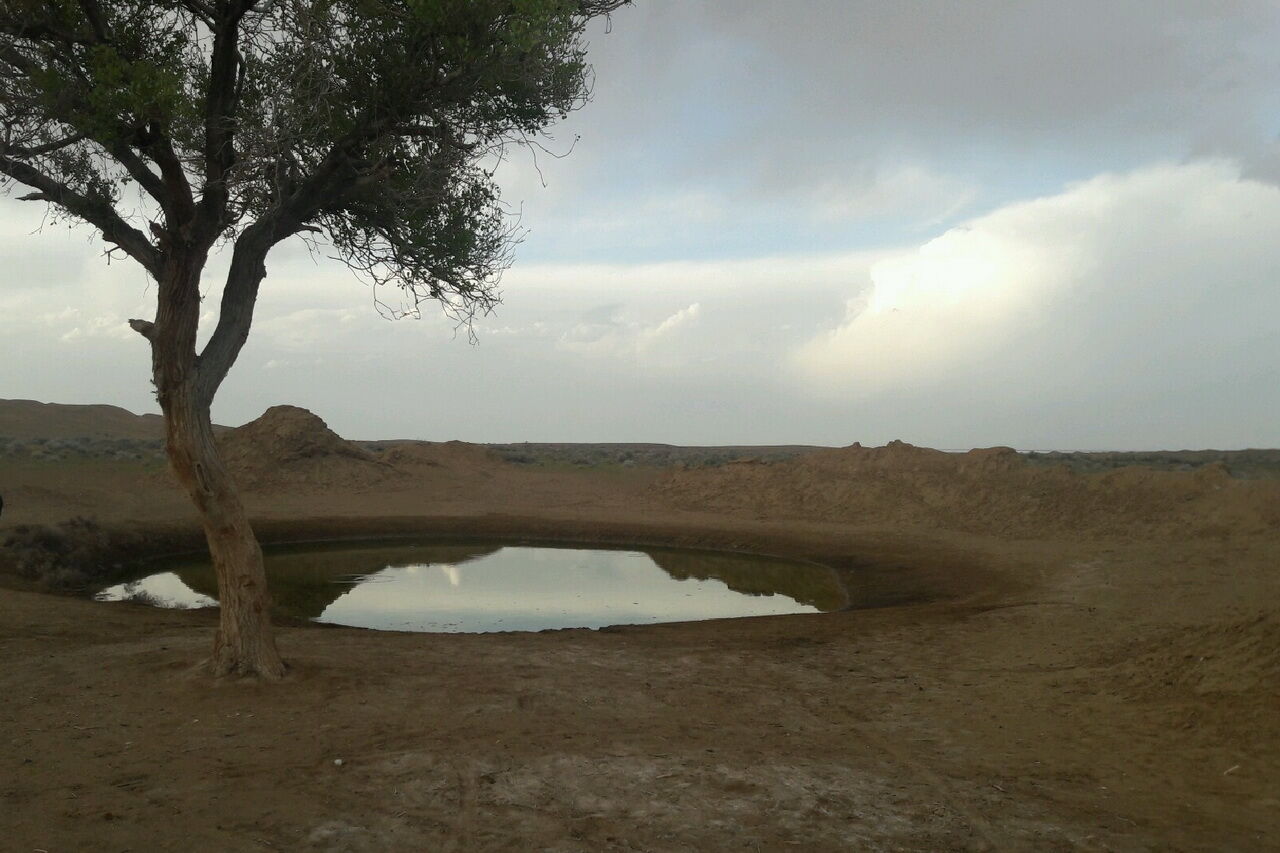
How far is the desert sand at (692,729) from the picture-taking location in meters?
4.97

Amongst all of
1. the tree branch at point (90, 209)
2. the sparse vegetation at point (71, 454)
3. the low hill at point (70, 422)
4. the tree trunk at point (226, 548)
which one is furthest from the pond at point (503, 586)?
the low hill at point (70, 422)

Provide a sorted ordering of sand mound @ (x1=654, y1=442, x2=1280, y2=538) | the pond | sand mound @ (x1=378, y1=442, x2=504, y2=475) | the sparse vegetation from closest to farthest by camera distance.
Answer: the pond < sand mound @ (x1=654, y1=442, x2=1280, y2=538) < the sparse vegetation < sand mound @ (x1=378, y1=442, x2=504, y2=475)

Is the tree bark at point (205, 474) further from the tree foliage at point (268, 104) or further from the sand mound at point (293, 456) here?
the sand mound at point (293, 456)

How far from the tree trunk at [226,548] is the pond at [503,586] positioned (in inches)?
194

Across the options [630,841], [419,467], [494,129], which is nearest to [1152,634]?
[630,841]

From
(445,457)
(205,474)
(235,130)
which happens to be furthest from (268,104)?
(445,457)

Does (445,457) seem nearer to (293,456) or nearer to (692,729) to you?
(293,456)

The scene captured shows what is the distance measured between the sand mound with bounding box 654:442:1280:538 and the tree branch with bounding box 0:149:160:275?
1957 cm

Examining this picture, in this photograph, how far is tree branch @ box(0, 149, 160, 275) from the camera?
7727 millimetres

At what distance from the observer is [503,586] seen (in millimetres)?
16766

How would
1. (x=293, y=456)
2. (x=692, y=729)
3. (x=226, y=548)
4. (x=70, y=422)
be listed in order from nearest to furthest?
1. (x=692, y=729)
2. (x=226, y=548)
3. (x=293, y=456)
4. (x=70, y=422)

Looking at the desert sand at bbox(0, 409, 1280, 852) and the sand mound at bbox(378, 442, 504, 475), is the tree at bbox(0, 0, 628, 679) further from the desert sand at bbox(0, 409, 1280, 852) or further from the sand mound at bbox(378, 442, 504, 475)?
the sand mound at bbox(378, 442, 504, 475)

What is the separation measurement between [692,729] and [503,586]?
10.4 metres

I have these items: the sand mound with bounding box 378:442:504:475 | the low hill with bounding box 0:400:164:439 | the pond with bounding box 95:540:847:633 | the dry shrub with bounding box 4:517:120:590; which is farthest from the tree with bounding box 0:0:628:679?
the low hill with bounding box 0:400:164:439
